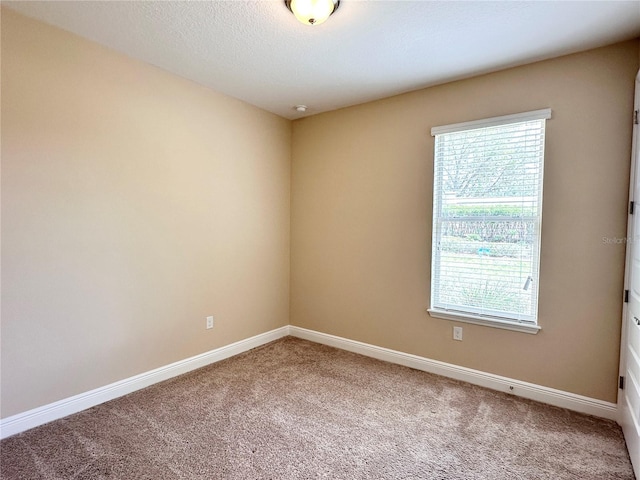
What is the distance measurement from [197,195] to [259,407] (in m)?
1.85

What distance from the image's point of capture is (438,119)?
2.92 metres

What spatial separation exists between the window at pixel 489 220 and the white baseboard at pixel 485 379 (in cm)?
44

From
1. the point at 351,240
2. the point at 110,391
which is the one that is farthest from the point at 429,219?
the point at 110,391

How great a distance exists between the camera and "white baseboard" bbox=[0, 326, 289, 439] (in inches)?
81.2

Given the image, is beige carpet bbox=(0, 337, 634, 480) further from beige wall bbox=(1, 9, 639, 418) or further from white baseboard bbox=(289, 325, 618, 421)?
beige wall bbox=(1, 9, 639, 418)

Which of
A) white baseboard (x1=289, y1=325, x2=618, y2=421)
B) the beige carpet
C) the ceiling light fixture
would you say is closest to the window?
white baseboard (x1=289, y1=325, x2=618, y2=421)

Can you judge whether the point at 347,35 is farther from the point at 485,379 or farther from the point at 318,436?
the point at 485,379

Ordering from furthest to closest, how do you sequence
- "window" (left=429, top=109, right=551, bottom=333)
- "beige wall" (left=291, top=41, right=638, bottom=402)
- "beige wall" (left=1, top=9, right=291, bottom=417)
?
"window" (left=429, top=109, right=551, bottom=333) < "beige wall" (left=291, top=41, right=638, bottom=402) < "beige wall" (left=1, top=9, right=291, bottom=417)

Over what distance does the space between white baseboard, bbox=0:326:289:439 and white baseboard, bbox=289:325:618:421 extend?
103cm

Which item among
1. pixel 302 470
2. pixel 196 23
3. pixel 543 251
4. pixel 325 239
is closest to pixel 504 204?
pixel 543 251

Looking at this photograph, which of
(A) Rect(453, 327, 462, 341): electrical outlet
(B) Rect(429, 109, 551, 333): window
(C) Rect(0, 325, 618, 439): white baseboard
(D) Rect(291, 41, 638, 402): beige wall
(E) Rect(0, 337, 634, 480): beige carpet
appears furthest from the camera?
(A) Rect(453, 327, 462, 341): electrical outlet

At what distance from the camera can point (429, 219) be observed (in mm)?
3008

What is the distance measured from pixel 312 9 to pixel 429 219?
6.24 feet

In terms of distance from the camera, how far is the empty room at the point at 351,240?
1953mm
